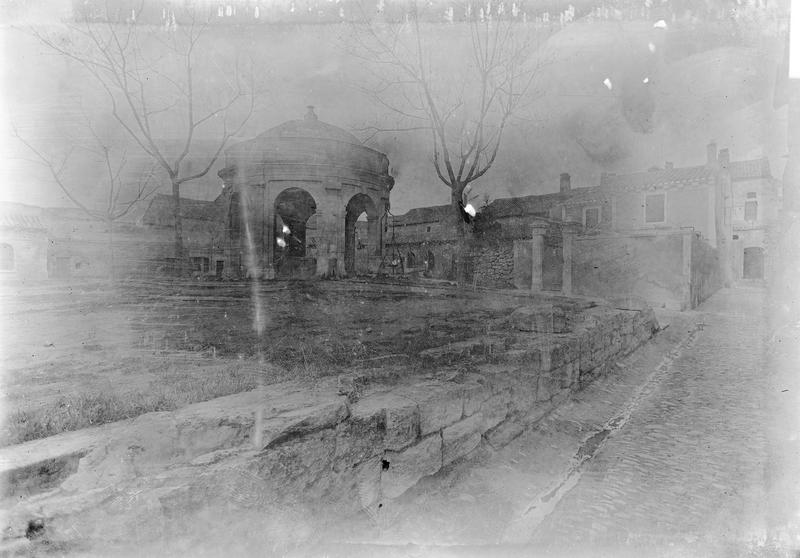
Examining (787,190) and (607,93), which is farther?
(607,93)

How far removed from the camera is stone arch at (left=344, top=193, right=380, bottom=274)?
5.27 metres

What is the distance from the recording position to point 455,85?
465 cm

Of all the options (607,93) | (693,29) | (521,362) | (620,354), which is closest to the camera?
(521,362)

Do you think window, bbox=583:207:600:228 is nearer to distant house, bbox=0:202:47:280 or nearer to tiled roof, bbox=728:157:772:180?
tiled roof, bbox=728:157:772:180

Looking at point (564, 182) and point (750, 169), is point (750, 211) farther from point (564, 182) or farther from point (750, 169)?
point (564, 182)

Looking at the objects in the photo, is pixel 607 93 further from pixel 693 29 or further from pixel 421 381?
pixel 421 381

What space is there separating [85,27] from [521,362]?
399 cm

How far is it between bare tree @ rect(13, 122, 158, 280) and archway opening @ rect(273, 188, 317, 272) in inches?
58.9

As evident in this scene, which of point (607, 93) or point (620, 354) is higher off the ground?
point (607, 93)

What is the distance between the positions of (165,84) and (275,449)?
2.86 m

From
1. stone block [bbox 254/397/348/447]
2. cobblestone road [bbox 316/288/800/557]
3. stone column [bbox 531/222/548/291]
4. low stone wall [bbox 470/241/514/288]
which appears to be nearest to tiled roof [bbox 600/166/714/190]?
stone column [bbox 531/222/548/291]

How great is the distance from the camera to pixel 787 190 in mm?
4117

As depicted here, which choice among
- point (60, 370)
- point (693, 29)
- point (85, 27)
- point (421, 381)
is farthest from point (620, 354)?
point (85, 27)

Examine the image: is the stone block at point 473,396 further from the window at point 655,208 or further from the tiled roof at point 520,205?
the window at point 655,208
